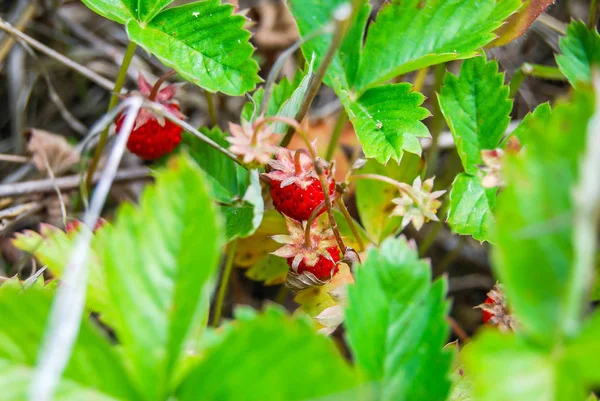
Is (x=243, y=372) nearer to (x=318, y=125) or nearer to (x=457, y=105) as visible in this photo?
(x=457, y=105)

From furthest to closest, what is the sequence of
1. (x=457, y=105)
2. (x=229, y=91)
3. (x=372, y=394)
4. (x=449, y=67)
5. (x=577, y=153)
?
(x=449, y=67) < (x=457, y=105) < (x=229, y=91) < (x=372, y=394) < (x=577, y=153)

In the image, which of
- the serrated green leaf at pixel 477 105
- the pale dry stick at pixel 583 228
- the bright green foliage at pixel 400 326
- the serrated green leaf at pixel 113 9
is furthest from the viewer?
the serrated green leaf at pixel 477 105

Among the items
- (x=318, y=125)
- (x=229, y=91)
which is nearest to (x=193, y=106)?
(x=318, y=125)

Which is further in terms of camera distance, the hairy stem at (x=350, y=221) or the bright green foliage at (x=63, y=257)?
the hairy stem at (x=350, y=221)

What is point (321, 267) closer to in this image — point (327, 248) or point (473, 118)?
point (327, 248)

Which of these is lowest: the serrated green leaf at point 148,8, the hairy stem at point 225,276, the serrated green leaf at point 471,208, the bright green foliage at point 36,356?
the hairy stem at point 225,276

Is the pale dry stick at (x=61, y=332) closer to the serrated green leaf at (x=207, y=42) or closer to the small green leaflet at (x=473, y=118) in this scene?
the serrated green leaf at (x=207, y=42)

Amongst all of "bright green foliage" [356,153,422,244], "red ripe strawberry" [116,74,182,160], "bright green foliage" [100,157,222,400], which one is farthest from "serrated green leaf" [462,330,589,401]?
"red ripe strawberry" [116,74,182,160]

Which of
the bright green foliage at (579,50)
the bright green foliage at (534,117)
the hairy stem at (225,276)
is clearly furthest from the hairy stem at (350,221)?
the bright green foliage at (579,50)
